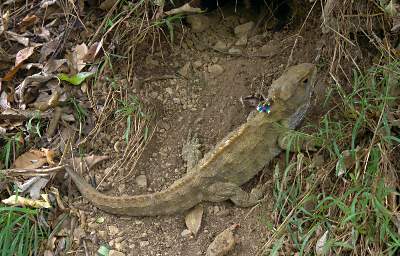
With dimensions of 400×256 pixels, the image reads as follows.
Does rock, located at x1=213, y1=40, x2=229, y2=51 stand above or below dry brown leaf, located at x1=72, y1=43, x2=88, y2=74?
above

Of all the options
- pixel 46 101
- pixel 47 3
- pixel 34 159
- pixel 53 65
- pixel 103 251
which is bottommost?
pixel 103 251

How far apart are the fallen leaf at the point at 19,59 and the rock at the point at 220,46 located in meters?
2.14

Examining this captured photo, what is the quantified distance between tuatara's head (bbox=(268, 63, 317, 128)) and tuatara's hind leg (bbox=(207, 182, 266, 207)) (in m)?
0.83

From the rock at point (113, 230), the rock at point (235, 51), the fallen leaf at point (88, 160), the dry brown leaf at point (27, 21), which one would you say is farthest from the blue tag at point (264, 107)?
the dry brown leaf at point (27, 21)

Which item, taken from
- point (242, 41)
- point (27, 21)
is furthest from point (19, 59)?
point (242, 41)

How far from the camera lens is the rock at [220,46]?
21.1ft

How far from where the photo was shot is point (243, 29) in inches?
258

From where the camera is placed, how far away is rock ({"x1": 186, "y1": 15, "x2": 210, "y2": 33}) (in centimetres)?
653

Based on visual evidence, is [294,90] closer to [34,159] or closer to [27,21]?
[34,159]

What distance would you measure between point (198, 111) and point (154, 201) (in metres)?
1.19

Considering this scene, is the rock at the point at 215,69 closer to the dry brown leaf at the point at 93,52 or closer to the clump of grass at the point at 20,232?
the dry brown leaf at the point at 93,52

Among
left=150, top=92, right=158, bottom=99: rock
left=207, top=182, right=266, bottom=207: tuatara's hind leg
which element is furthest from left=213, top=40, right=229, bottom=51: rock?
left=207, top=182, right=266, bottom=207: tuatara's hind leg

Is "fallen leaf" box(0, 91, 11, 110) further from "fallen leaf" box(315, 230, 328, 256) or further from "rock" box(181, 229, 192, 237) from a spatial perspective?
"fallen leaf" box(315, 230, 328, 256)

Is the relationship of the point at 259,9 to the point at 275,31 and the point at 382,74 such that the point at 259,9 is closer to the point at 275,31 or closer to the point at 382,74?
the point at 275,31
